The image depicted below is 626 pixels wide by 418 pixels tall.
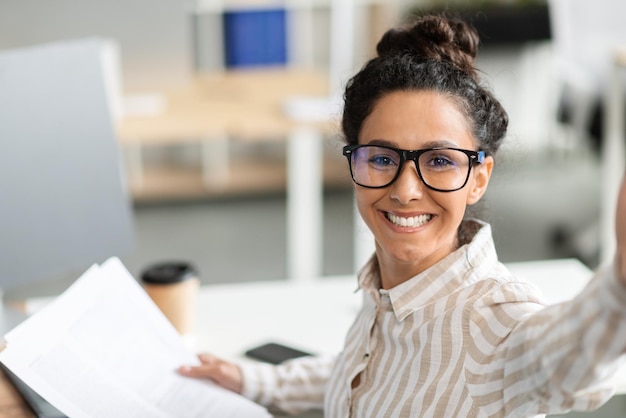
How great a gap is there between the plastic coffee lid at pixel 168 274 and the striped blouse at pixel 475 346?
1.21 ft

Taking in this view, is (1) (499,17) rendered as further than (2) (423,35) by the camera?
Yes

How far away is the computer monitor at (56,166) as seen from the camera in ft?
4.91

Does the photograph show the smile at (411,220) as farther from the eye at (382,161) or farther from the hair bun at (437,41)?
the hair bun at (437,41)

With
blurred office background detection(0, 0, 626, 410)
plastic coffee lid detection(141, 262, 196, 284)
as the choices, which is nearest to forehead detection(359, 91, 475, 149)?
plastic coffee lid detection(141, 262, 196, 284)

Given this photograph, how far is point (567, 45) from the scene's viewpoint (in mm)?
4137

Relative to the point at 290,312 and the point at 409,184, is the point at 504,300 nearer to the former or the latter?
the point at 409,184

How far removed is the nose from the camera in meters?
1.06

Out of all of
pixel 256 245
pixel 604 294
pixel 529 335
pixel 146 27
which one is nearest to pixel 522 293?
pixel 529 335

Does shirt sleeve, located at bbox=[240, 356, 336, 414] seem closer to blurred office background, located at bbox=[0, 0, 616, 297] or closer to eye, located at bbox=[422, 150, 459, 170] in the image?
eye, located at bbox=[422, 150, 459, 170]

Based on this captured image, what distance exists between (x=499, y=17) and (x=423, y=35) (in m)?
3.97

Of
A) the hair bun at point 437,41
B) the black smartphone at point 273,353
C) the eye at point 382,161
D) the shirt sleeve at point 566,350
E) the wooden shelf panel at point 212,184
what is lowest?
the wooden shelf panel at point 212,184

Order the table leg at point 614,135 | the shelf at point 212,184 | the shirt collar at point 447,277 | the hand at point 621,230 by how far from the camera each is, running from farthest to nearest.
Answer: the shelf at point 212,184, the table leg at point 614,135, the shirt collar at point 447,277, the hand at point 621,230

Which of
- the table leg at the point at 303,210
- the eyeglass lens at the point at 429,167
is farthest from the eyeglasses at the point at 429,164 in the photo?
the table leg at the point at 303,210

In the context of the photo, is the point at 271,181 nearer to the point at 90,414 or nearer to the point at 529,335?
the point at 90,414
